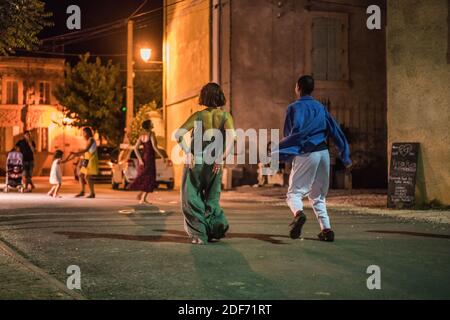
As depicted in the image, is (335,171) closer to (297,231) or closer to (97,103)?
(297,231)

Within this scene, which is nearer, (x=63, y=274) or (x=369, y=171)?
(x=63, y=274)

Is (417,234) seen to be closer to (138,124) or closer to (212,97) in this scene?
(212,97)

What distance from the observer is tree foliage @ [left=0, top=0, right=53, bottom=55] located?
15.0m

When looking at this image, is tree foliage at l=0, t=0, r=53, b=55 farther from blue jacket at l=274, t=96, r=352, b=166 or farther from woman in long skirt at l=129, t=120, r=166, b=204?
blue jacket at l=274, t=96, r=352, b=166

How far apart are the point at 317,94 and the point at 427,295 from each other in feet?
66.5

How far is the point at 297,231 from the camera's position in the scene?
8.54 metres

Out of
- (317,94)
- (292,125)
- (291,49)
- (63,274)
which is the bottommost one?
(63,274)

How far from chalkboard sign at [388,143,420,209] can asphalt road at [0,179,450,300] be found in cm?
263

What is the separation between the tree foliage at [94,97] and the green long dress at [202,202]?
140ft

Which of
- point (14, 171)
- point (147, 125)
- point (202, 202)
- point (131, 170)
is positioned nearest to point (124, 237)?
point (202, 202)

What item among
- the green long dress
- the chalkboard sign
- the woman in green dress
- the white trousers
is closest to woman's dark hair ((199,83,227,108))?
the woman in green dress

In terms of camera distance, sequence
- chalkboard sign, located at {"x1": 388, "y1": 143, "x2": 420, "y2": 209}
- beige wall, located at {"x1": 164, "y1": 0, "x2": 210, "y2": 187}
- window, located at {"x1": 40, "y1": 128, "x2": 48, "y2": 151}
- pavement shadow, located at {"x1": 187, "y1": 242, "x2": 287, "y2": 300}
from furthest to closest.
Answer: window, located at {"x1": 40, "y1": 128, "x2": 48, "y2": 151} → beige wall, located at {"x1": 164, "y1": 0, "x2": 210, "y2": 187} → chalkboard sign, located at {"x1": 388, "y1": 143, "x2": 420, "y2": 209} → pavement shadow, located at {"x1": 187, "y1": 242, "x2": 287, "y2": 300}

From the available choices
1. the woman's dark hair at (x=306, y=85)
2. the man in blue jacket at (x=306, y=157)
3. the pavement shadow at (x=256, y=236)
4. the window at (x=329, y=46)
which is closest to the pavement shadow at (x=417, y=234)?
the man in blue jacket at (x=306, y=157)

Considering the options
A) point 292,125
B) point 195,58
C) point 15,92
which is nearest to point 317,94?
point 195,58
